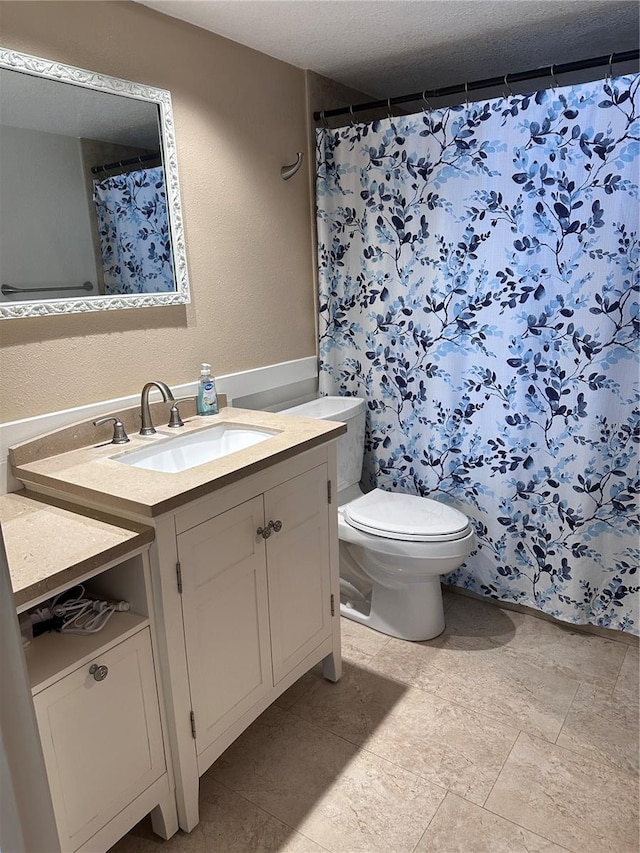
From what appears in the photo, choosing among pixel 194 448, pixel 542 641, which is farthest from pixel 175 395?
pixel 542 641

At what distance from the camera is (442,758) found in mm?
1731

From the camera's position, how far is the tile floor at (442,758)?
1499 mm

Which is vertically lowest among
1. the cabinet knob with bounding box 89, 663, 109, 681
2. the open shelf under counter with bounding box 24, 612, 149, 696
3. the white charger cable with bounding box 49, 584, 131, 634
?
the cabinet knob with bounding box 89, 663, 109, 681

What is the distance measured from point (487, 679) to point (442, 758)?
402mm

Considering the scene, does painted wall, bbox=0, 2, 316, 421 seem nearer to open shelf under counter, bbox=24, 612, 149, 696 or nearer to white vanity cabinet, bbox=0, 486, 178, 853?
white vanity cabinet, bbox=0, 486, 178, 853

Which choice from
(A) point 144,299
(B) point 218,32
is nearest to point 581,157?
(B) point 218,32

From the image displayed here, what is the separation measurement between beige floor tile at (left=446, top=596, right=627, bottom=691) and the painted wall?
4.23 feet

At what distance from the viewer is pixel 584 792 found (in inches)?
63.4

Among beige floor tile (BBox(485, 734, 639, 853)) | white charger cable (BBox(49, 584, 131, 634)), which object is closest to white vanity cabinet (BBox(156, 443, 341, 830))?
white charger cable (BBox(49, 584, 131, 634))

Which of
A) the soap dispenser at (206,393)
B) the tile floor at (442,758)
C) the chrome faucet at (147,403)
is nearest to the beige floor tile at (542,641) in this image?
the tile floor at (442,758)

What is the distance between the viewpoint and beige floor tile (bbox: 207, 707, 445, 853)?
1.51 m

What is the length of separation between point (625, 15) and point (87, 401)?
86.9 inches

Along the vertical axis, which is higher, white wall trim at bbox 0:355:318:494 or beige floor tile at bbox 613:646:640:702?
white wall trim at bbox 0:355:318:494

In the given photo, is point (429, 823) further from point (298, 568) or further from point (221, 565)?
point (221, 565)
